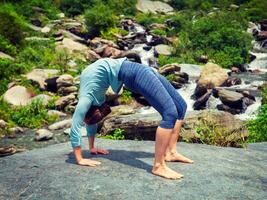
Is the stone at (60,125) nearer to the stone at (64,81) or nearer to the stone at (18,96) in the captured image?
the stone at (18,96)

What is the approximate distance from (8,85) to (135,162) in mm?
17987

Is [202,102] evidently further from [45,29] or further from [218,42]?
[45,29]

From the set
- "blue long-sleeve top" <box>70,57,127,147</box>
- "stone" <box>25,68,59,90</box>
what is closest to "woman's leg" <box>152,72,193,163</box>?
"blue long-sleeve top" <box>70,57,127,147</box>

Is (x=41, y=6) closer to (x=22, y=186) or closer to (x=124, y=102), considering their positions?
(x=124, y=102)

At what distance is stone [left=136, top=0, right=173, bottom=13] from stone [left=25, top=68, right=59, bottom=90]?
33.1 m

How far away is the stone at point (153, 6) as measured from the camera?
57438mm

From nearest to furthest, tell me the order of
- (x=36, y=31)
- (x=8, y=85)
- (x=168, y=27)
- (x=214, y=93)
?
(x=214, y=93) → (x=8, y=85) → (x=36, y=31) → (x=168, y=27)

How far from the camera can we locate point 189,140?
30.3 feet

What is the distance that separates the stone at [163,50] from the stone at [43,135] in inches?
748

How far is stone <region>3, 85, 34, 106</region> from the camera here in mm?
20328

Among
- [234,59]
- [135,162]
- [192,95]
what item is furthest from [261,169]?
[234,59]

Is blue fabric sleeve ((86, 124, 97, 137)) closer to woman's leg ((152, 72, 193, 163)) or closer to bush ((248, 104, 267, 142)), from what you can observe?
woman's leg ((152, 72, 193, 163))

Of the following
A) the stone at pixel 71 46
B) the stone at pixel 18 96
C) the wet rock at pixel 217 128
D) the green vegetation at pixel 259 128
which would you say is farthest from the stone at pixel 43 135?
the stone at pixel 71 46

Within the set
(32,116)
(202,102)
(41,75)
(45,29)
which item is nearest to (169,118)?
(32,116)
